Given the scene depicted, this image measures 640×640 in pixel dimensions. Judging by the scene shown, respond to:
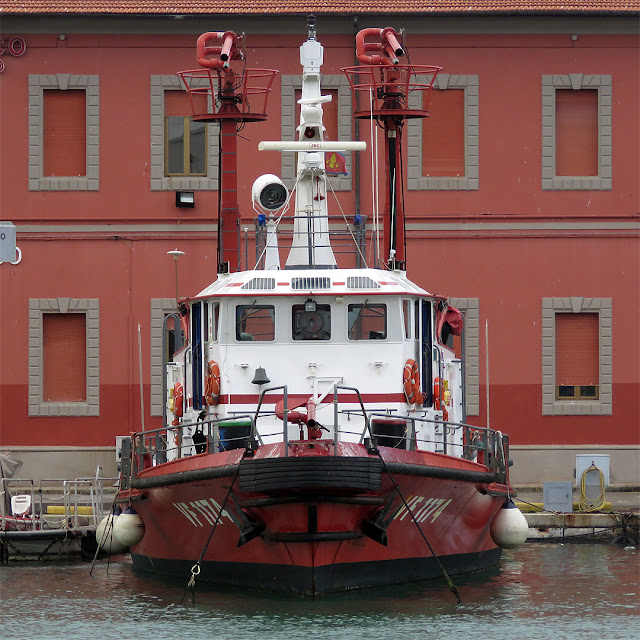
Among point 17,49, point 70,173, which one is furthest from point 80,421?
point 17,49

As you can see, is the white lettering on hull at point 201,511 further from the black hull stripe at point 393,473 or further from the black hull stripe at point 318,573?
the black hull stripe at point 318,573

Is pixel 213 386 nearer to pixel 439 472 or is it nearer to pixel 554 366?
pixel 439 472

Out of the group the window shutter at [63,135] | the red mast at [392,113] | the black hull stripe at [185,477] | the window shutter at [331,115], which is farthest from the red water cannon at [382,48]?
the window shutter at [63,135]

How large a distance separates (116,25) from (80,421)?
Answer: 7697mm

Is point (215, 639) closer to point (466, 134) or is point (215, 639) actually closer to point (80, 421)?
point (80, 421)

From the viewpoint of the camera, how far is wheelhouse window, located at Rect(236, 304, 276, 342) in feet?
74.0

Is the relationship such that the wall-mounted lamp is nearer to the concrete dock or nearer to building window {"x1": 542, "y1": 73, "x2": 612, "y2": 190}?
building window {"x1": 542, "y1": 73, "x2": 612, "y2": 190}

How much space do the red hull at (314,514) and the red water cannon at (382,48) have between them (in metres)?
6.66

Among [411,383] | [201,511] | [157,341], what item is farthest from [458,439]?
[157,341]

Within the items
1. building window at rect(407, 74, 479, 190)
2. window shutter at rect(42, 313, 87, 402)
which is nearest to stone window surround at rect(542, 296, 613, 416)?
building window at rect(407, 74, 479, 190)

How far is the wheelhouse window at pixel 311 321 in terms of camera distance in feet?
73.9

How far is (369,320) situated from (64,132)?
471 inches

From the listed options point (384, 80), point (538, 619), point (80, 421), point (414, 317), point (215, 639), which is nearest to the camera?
point (215, 639)

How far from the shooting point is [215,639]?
18.8 metres
